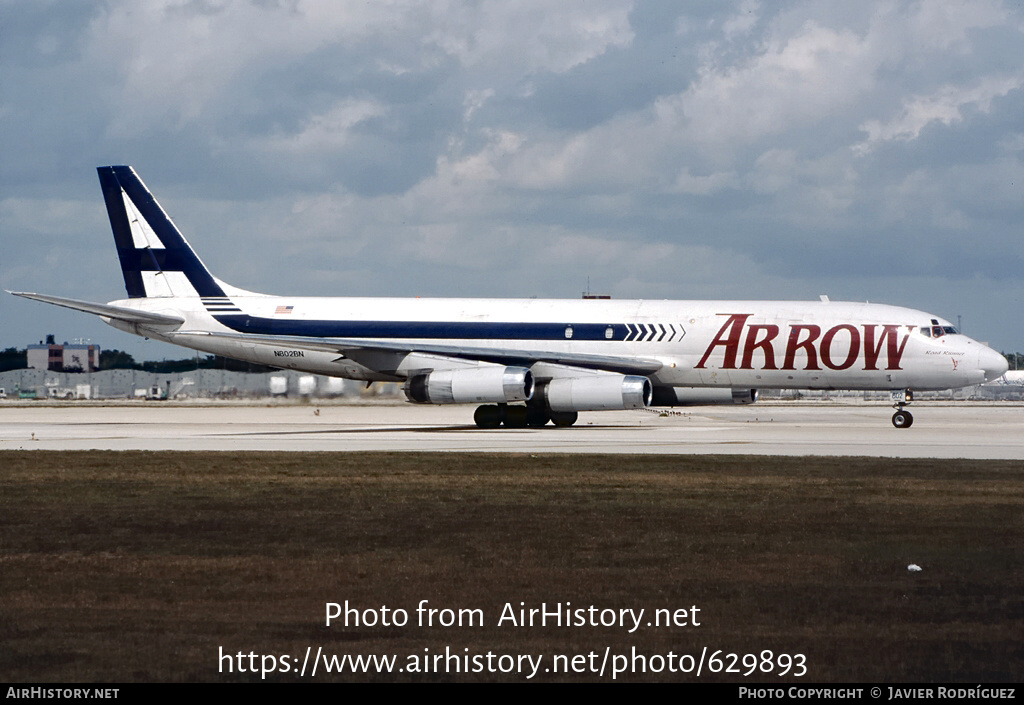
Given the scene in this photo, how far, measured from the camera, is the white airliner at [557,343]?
40.6 meters

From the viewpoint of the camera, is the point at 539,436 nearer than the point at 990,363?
Yes

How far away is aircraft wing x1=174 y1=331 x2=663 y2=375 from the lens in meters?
42.1

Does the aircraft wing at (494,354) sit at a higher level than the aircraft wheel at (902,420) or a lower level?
higher

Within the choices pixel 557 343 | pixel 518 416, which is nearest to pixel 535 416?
pixel 518 416

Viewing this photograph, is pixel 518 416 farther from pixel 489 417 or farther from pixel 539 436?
pixel 539 436

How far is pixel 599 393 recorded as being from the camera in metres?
39.2

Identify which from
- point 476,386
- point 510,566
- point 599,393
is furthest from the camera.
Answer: point 476,386

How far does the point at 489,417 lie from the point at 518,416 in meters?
1.06

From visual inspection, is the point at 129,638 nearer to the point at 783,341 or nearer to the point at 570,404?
the point at 570,404

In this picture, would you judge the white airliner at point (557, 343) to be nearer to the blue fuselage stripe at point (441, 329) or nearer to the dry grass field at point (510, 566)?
the blue fuselage stripe at point (441, 329)

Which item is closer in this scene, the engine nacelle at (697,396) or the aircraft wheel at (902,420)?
the aircraft wheel at (902,420)

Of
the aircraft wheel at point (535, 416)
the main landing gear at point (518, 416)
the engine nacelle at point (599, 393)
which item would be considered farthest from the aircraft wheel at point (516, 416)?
the engine nacelle at point (599, 393)

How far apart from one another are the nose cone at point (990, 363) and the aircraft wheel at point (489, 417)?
15.3 m
